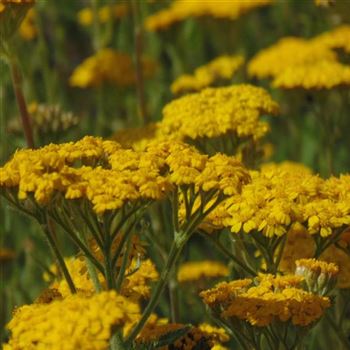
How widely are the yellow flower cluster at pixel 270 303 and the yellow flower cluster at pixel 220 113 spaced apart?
924 millimetres

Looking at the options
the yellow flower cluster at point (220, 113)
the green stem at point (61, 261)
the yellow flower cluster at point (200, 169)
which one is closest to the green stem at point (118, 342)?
the green stem at point (61, 261)

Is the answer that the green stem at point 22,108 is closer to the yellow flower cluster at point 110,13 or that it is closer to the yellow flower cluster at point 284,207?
the yellow flower cluster at point 284,207

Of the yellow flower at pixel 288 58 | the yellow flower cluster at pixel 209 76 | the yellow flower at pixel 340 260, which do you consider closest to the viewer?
the yellow flower at pixel 340 260

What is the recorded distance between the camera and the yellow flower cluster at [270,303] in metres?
2.76

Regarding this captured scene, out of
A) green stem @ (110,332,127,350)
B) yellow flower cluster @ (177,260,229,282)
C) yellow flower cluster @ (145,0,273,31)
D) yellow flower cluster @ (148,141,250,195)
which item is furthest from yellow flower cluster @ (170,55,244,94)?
green stem @ (110,332,127,350)

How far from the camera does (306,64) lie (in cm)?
506

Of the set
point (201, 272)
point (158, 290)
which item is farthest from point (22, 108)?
point (158, 290)

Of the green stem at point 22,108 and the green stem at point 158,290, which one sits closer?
the green stem at point 158,290

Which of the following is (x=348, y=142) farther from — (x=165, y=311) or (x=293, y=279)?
(x=293, y=279)

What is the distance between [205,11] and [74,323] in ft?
11.8

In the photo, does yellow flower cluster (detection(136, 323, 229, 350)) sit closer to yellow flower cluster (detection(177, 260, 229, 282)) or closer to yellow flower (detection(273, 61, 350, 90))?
yellow flower cluster (detection(177, 260, 229, 282))

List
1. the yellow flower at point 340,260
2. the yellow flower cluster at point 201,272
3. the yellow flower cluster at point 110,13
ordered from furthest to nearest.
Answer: the yellow flower cluster at point 110,13 → the yellow flower cluster at point 201,272 → the yellow flower at point 340,260

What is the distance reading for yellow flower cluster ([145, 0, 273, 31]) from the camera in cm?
564

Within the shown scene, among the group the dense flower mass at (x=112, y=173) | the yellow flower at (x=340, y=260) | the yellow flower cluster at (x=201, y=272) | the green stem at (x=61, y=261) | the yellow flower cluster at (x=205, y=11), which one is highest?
the yellow flower cluster at (x=205, y=11)
